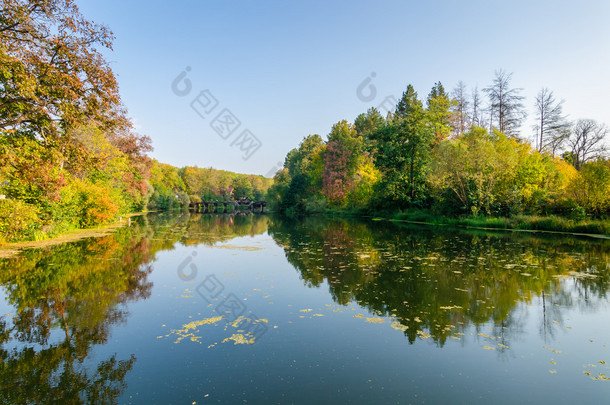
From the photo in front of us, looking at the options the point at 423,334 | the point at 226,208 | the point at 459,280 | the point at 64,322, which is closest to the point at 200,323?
the point at 64,322

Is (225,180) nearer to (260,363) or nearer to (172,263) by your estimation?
(172,263)

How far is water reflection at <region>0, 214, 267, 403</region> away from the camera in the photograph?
3609mm

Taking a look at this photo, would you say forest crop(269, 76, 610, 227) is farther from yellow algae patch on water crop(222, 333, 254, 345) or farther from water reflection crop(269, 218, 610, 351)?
yellow algae patch on water crop(222, 333, 254, 345)

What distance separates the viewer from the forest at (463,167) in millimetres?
20144

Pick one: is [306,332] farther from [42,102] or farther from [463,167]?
[463,167]

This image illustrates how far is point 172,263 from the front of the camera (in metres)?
11.0

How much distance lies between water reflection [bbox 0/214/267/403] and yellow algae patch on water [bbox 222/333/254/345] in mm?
1421

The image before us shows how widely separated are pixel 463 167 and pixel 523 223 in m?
5.65

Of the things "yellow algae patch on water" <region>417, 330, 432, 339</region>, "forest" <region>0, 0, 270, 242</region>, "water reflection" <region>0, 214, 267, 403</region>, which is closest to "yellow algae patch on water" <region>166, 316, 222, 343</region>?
"water reflection" <region>0, 214, 267, 403</region>

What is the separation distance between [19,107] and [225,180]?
307 ft

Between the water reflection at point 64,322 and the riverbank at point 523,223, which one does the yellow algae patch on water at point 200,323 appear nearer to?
the water reflection at point 64,322

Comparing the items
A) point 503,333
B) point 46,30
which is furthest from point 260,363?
point 46,30

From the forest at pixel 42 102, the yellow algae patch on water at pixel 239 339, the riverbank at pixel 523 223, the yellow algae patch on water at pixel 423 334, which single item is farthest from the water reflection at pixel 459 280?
the forest at pixel 42 102

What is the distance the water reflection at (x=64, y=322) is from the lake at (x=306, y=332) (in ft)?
0.08
